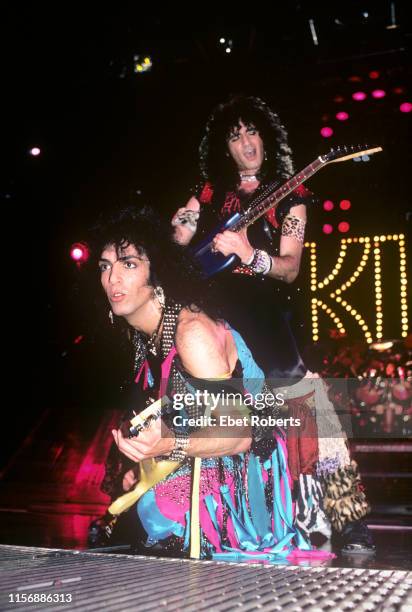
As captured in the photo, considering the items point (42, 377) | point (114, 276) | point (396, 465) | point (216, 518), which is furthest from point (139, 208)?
point (42, 377)

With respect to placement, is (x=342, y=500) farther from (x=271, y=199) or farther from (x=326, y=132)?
(x=326, y=132)

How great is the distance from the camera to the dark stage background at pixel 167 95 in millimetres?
3258

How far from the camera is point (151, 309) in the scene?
2180 mm

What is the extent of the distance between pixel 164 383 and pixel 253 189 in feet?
2.98

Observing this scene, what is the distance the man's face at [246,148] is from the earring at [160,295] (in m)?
0.71

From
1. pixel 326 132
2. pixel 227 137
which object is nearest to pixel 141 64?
pixel 326 132

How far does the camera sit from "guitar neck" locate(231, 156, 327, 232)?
2437 millimetres

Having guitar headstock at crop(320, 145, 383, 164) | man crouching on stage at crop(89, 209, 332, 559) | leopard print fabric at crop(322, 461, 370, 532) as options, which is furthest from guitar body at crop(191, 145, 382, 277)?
leopard print fabric at crop(322, 461, 370, 532)

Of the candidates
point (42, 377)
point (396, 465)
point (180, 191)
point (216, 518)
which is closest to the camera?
point (216, 518)

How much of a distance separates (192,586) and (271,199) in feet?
6.70

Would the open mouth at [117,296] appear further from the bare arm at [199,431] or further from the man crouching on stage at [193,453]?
the bare arm at [199,431]

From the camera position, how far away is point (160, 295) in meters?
2.17

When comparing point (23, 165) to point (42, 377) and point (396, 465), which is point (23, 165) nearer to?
point (42, 377)

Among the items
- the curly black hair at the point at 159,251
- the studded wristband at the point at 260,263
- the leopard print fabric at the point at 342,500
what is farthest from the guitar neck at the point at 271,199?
the leopard print fabric at the point at 342,500
